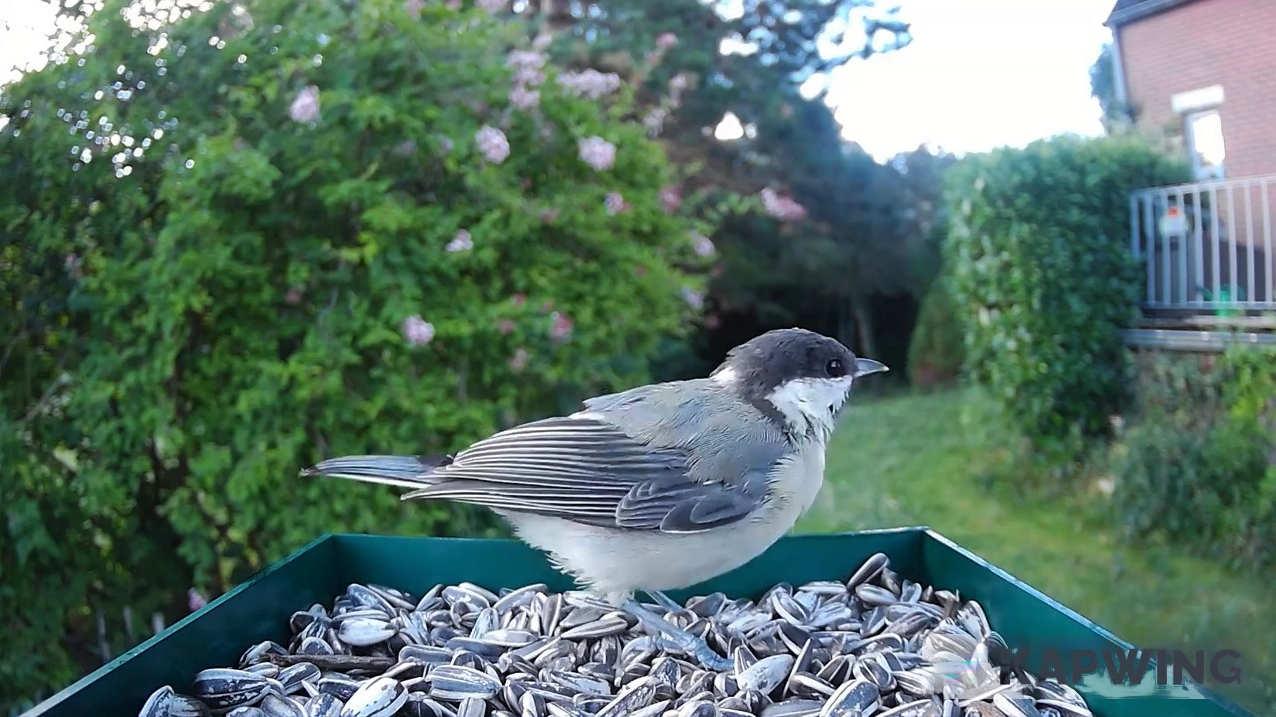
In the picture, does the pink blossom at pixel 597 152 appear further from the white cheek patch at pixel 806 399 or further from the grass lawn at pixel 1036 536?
the grass lawn at pixel 1036 536

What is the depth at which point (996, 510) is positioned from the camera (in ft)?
10.5

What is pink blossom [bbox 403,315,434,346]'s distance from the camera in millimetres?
2014

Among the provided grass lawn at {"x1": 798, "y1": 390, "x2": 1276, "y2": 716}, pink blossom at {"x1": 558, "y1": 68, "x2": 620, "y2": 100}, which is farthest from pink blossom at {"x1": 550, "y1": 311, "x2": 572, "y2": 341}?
grass lawn at {"x1": 798, "y1": 390, "x2": 1276, "y2": 716}

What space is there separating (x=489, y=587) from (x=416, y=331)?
815 millimetres

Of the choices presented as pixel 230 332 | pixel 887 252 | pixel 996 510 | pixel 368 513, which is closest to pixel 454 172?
pixel 230 332

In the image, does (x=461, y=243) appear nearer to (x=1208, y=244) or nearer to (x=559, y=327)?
(x=559, y=327)

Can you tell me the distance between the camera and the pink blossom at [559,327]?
222 cm

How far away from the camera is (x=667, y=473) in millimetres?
1178

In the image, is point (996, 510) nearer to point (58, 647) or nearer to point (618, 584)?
point (618, 584)

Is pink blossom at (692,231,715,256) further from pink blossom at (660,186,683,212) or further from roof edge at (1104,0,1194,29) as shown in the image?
roof edge at (1104,0,1194,29)

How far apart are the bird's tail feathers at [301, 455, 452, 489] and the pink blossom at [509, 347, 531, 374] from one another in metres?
0.96

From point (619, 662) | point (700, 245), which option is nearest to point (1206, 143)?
point (700, 245)

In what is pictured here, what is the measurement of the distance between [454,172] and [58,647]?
1412 millimetres

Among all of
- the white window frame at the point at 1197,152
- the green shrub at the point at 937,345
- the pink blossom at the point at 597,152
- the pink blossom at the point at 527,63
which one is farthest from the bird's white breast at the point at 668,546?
the green shrub at the point at 937,345
